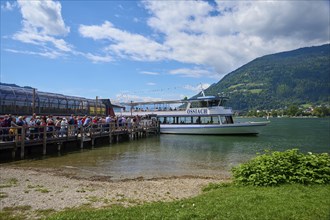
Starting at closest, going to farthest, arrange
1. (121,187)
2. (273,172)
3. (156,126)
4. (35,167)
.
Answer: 1. (273,172)
2. (121,187)
3. (35,167)
4. (156,126)

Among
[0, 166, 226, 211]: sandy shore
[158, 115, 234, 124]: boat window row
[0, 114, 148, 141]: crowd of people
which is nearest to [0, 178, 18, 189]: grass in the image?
[0, 166, 226, 211]: sandy shore

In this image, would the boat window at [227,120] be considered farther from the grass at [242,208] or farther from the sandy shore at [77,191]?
Answer: the grass at [242,208]

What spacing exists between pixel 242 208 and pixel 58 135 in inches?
756

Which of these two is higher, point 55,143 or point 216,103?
point 216,103

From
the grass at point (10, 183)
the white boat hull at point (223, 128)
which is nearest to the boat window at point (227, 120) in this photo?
the white boat hull at point (223, 128)

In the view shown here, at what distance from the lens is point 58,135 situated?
23.2m

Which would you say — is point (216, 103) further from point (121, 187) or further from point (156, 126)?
point (121, 187)

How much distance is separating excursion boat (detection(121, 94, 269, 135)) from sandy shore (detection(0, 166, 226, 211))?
29352mm

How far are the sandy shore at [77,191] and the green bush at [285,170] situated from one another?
6.45ft

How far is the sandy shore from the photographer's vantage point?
28.4ft

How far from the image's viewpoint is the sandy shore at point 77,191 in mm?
8656

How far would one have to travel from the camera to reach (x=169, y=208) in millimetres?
7418

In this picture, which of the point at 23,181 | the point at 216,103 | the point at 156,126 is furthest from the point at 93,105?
the point at 23,181

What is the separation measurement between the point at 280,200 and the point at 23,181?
383 inches
